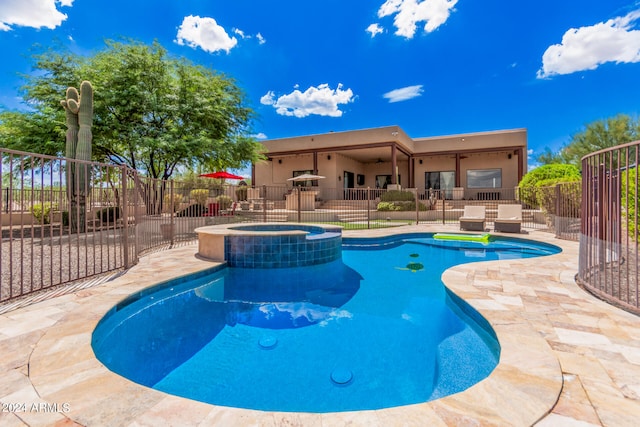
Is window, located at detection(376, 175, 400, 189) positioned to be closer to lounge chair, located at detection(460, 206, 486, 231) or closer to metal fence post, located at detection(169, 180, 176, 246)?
lounge chair, located at detection(460, 206, 486, 231)

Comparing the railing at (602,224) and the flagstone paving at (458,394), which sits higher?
the railing at (602,224)

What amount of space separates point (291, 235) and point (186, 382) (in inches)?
144

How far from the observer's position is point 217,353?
279cm

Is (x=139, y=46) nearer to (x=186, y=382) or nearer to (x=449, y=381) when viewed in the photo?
(x=186, y=382)

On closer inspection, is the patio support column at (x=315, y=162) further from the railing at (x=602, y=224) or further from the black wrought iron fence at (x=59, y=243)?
the railing at (x=602, y=224)

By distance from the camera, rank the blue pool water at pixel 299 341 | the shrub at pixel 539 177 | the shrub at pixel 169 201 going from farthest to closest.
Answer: the shrub at pixel 539 177 < the shrub at pixel 169 201 < the blue pool water at pixel 299 341

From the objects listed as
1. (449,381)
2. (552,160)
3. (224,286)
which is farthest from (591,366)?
(552,160)

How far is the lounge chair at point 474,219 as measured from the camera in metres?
10.3

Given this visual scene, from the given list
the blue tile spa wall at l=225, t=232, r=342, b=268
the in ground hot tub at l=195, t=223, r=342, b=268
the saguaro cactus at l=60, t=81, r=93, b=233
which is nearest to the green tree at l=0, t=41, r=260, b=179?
the saguaro cactus at l=60, t=81, r=93, b=233

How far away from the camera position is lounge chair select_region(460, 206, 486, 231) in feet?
33.7

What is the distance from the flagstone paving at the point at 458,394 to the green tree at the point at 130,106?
314 inches

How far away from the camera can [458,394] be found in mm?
1703

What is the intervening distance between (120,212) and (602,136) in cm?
3047

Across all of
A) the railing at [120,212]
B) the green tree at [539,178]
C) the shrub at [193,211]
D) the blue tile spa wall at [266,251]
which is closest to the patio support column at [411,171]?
the railing at [120,212]
